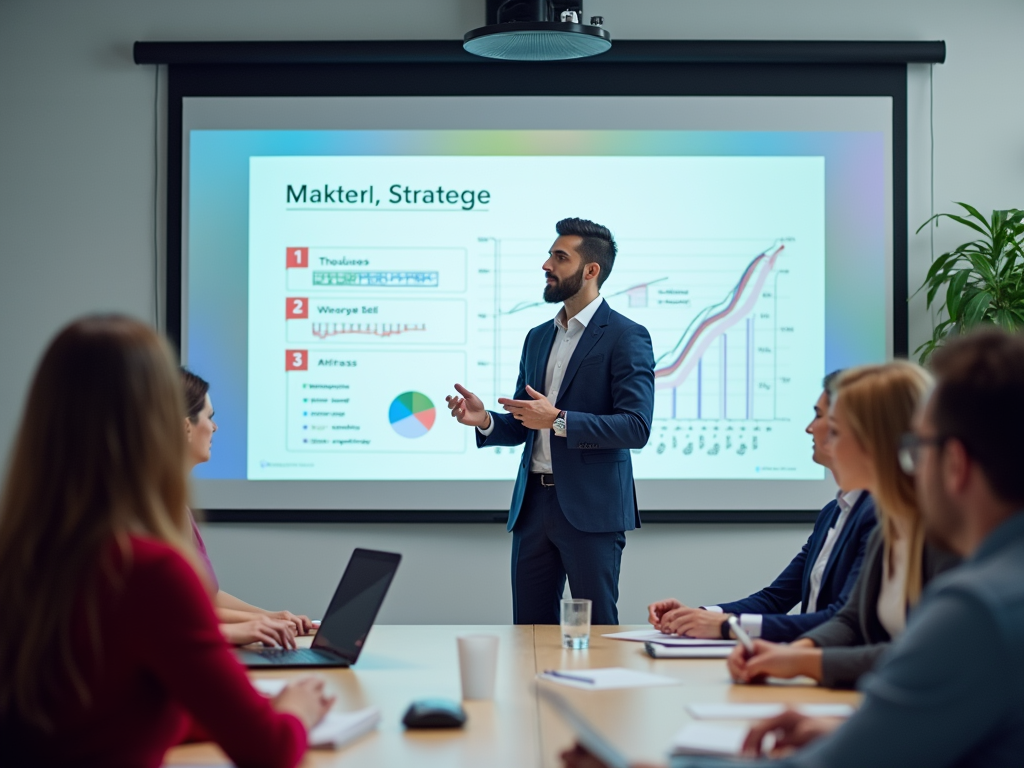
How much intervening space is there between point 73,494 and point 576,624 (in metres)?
1.33

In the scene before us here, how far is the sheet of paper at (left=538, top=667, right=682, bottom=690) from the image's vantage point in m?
1.89

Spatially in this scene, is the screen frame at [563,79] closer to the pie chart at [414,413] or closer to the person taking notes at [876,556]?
the pie chart at [414,413]

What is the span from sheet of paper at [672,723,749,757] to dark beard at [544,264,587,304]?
2236mm

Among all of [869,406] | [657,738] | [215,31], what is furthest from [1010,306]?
[215,31]

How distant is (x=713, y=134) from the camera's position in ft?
14.3

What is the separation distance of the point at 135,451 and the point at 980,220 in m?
3.92

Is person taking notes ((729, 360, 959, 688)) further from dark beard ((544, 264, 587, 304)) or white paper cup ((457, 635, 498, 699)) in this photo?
dark beard ((544, 264, 587, 304))

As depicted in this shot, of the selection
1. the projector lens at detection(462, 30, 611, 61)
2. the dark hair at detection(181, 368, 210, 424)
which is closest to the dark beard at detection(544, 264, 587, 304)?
the projector lens at detection(462, 30, 611, 61)

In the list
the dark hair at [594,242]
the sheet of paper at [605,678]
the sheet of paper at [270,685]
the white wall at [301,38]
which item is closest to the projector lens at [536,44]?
the dark hair at [594,242]

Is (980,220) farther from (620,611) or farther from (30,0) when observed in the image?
(30,0)

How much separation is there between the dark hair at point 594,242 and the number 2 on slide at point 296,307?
1.19 metres

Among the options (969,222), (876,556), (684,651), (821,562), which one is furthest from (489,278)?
(876,556)

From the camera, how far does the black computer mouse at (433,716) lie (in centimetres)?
162

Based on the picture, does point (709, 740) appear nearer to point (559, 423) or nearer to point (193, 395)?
point (193, 395)
